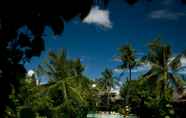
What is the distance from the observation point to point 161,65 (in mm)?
49219

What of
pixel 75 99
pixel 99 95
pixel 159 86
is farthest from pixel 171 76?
pixel 99 95

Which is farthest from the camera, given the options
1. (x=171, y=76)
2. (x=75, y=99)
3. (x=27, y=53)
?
(x=75, y=99)

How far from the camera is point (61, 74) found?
54750mm

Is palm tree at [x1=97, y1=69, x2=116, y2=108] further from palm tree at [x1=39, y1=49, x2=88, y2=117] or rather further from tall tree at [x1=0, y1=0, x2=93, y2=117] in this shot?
tall tree at [x1=0, y1=0, x2=93, y2=117]

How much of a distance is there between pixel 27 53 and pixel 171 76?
35.2 meters

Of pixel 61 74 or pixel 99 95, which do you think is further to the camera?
pixel 99 95

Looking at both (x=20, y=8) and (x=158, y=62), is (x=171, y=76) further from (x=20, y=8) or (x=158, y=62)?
(x=20, y=8)

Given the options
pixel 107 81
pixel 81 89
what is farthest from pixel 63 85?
pixel 107 81

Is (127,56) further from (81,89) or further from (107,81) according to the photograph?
(107,81)

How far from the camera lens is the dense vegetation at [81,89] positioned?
4866 cm

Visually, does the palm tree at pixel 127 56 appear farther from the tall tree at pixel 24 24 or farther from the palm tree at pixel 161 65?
the tall tree at pixel 24 24

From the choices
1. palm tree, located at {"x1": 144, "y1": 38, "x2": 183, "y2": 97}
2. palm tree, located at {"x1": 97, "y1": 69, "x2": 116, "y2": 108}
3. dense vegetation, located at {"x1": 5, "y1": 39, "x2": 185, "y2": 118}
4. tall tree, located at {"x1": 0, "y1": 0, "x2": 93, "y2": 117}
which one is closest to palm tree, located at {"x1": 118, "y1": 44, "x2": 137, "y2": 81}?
dense vegetation, located at {"x1": 5, "y1": 39, "x2": 185, "y2": 118}

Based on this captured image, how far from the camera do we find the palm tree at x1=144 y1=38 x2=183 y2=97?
1901 inches

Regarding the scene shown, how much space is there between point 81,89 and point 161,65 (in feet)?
38.0
